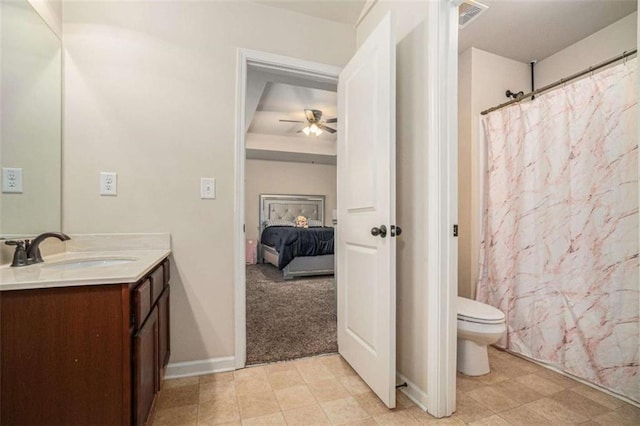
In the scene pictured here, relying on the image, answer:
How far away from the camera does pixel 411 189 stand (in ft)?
5.23

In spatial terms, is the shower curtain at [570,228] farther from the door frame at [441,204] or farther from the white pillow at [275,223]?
the white pillow at [275,223]

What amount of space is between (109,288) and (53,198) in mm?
1019

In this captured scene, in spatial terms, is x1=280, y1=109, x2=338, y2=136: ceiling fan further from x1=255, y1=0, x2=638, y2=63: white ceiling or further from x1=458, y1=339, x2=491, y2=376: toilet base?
x1=458, y1=339, x2=491, y2=376: toilet base

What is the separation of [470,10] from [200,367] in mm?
2900

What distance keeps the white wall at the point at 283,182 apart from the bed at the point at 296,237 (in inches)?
5.0

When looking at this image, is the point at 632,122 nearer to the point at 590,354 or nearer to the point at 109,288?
the point at 590,354

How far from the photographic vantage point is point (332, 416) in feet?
4.66

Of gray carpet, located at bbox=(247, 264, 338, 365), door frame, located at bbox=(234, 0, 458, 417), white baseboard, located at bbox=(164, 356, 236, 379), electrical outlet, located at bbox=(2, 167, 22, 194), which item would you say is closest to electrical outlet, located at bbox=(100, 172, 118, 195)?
electrical outlet, located at bbox=(2, 167, 22, 194)

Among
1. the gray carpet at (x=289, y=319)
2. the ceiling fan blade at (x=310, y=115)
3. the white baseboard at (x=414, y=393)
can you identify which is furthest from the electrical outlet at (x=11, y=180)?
the ceiling fan blade at (x=310, y=115)

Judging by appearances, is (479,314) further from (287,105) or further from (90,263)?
(287,105)

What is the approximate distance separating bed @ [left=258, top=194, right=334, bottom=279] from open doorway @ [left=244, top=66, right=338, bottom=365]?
16mm

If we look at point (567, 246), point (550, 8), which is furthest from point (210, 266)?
point (550, 8)

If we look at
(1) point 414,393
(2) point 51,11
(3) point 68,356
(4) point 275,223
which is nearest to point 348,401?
(1) point 414,393

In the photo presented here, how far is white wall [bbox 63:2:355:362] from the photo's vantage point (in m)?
1.66
